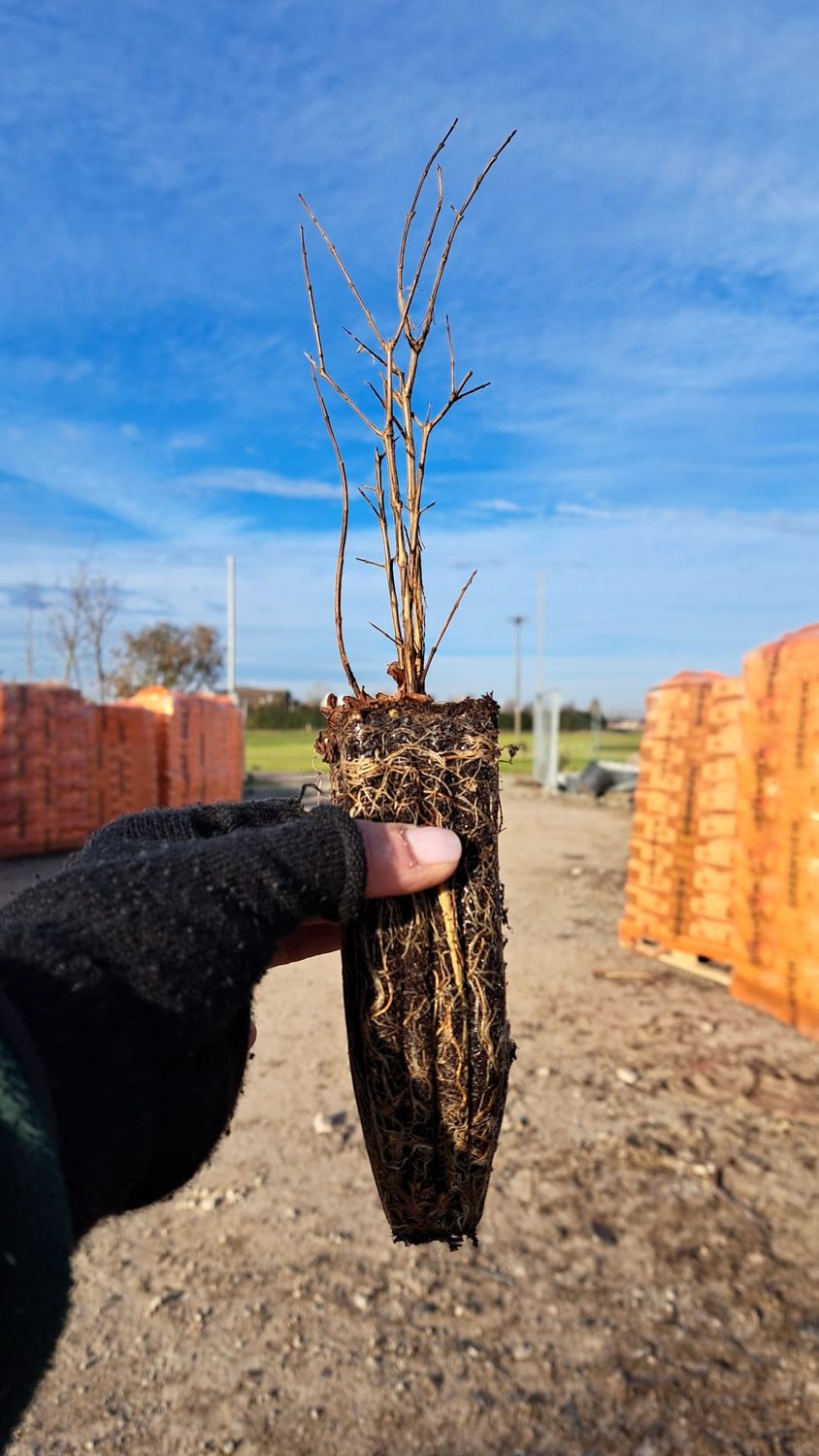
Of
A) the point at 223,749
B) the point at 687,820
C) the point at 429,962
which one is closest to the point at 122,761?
the point at 223,749

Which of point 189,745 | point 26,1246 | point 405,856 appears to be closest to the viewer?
point 26,1246

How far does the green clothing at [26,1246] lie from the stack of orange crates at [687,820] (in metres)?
6.16

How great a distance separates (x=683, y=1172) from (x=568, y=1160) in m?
0.51

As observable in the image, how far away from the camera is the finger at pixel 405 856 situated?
1606mm

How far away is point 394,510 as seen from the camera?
1938 millimetres

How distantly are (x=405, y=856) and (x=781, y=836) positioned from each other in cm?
502

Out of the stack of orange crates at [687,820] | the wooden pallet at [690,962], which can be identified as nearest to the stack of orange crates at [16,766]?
the stack of orange crates at [687,820]

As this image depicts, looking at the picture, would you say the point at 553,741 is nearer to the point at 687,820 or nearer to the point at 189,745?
the point at 189,745

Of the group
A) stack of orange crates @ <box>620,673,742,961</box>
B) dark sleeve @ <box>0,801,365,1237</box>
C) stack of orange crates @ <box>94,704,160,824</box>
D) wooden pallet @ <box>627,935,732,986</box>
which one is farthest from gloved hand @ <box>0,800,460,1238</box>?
stack of orange crates @ <box>94,704,160,824</box>

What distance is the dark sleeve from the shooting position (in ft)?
3.98

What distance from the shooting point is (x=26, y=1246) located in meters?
1.07

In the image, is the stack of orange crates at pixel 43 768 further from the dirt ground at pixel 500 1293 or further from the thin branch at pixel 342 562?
the thin branch at pixel 342 562

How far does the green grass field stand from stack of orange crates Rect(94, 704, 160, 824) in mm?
11851

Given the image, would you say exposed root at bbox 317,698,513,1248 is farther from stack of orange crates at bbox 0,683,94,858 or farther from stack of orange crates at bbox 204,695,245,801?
stack of orange crates at bbox 204,695,245,801
